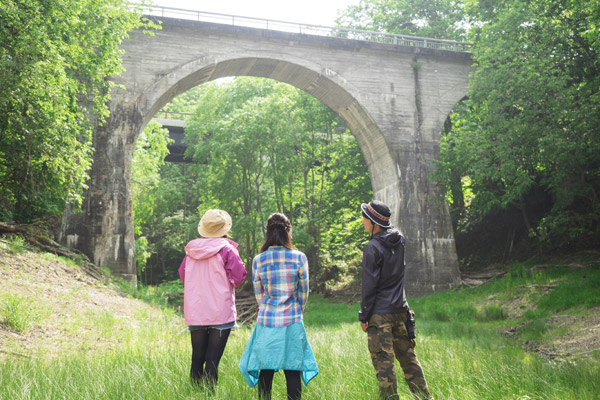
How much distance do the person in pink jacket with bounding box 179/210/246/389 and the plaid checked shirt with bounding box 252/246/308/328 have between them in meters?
0.28

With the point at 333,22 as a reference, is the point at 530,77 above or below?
below

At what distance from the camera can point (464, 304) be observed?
1287cm

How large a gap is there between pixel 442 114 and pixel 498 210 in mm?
4266

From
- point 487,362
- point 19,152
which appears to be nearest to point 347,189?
point 19,152

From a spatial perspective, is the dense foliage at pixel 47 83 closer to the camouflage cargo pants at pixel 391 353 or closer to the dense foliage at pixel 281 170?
the camouflage cargo pants at pixel 391 353

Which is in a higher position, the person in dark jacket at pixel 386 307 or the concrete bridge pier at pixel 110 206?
the concrete bridge pier at pixel 110 206

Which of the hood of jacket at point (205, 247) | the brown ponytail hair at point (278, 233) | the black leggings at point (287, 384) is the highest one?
the brown ponytail hair at point (278, 233)

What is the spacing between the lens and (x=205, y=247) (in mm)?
3787

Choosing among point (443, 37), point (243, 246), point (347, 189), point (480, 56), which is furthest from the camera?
point (243, 246)

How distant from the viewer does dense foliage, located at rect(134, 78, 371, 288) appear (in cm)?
2053

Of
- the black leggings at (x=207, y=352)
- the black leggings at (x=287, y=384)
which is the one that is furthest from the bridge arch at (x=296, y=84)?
the black leggings at (x=287, y=384)

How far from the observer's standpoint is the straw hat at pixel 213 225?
3834 mm

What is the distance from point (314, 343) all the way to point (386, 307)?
3.26 metres

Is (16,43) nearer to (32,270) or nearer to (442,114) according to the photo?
(32,270)
